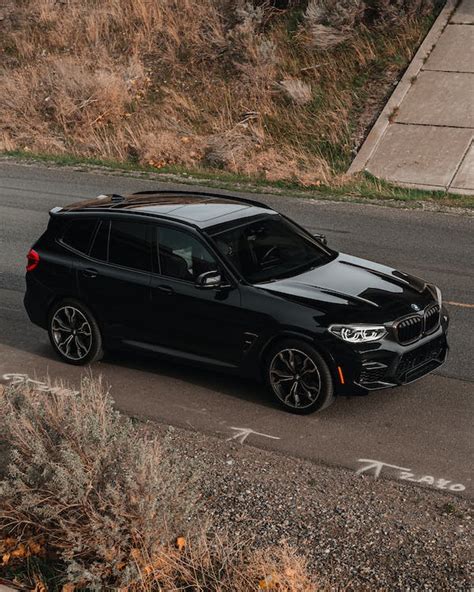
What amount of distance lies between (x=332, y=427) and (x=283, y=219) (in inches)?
103

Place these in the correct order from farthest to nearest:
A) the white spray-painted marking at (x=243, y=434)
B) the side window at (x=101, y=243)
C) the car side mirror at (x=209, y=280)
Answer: the side window at (x=101, y=243)
the car side mirror at (x=209, y=280)
the white spray-painted marking at (x=243, y=434)

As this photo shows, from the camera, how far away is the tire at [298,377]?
9328mm

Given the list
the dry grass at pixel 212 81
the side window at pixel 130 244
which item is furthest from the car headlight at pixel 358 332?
the dry grass at pixel 212 81

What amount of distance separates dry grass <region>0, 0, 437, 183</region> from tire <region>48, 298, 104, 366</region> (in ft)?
35.2

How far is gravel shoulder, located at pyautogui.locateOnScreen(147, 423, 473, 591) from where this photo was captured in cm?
687

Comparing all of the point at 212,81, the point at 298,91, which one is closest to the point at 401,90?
the point at 298,91

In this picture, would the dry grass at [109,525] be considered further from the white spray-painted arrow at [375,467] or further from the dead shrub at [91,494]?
the white spray-painted arrow at [375,467]

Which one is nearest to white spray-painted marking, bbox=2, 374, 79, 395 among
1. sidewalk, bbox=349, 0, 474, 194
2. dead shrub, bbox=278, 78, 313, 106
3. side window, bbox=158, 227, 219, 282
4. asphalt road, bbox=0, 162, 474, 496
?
asphalt road, bbox=0, 162, 474, 496

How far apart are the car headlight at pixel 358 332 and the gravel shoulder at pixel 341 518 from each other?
122 centimetres

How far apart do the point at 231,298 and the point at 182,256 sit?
780 mm

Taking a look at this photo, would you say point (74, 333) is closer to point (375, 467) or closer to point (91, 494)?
point (375, 467)

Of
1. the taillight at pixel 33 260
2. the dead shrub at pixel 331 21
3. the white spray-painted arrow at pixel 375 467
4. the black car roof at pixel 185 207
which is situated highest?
the dead shrub at pixel 331 21

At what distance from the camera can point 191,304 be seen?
10.1 m

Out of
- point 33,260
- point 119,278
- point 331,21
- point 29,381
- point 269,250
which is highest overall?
point 331,21
